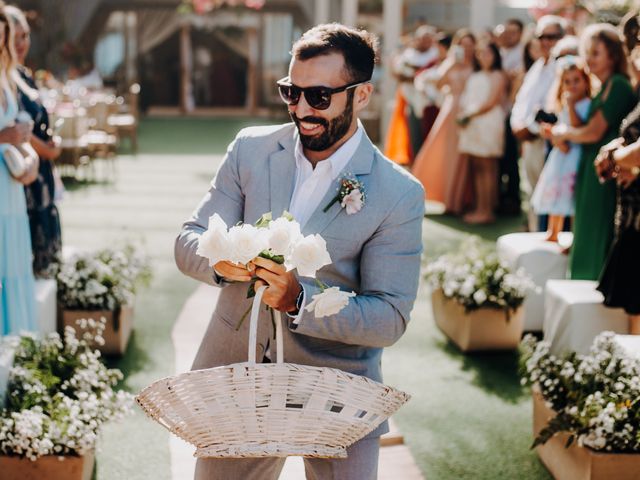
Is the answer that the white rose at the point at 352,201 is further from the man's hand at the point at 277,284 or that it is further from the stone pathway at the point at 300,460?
the stone pathway at the point at 300,460

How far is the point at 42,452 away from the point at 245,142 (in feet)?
5.19

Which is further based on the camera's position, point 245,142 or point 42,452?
point 42,452

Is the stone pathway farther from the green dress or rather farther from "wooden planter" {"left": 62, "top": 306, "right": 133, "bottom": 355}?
the green dress

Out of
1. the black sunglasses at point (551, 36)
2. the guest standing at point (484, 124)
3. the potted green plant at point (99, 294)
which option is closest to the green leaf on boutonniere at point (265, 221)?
the potted green plant at point (99, 294)

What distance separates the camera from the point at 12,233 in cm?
480

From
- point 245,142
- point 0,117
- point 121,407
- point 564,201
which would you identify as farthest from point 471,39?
point 245,142

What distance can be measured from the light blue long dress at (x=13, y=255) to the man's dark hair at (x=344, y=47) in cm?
259

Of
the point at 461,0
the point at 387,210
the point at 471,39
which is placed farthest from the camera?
the point at 461,0

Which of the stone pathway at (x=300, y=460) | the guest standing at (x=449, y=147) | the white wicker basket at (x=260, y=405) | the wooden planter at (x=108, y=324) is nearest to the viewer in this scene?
the white wicker basket at (x=260, y=405)

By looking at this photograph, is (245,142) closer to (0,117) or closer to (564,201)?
(0,117)

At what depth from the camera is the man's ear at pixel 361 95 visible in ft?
8.48

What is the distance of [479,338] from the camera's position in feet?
19.4

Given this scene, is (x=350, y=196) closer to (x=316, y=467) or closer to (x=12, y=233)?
(x=316, y=467)

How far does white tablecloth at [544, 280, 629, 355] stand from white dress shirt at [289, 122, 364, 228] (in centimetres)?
265
